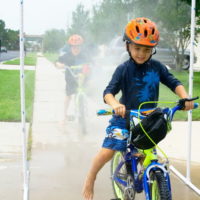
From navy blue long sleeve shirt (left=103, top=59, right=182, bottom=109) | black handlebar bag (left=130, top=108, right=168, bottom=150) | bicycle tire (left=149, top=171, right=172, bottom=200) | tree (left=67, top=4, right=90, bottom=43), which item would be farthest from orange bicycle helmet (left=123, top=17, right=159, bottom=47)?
tree (left=67, top=4, right=90, bottom=43)

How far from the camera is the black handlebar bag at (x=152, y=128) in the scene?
2693 millimetres

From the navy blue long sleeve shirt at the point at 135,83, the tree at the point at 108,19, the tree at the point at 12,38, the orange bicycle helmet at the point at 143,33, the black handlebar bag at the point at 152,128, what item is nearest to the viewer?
the black handlebar bag at the point at 152,128

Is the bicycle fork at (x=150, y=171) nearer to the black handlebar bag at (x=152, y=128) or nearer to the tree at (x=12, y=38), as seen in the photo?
the black handlebar bag at (x=152, y=128)

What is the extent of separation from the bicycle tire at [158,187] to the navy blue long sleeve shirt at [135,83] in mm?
621

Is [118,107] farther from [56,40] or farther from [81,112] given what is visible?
[56,40]

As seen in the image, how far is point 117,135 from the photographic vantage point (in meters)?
3.15

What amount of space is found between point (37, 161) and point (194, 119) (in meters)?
3.80

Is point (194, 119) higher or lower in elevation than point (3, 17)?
lower

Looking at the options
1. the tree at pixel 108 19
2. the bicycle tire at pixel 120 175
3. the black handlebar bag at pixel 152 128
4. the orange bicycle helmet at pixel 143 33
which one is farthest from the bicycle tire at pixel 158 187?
the tree at pixel 108 19

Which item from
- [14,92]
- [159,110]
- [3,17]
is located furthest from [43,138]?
[14,92]

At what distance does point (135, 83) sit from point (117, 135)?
17.0 inches

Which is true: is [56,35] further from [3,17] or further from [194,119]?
[194,119]

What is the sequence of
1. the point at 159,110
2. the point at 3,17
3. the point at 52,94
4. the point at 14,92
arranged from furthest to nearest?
the point at 14,92, the point at 52,94, the point at 3,17, the point at 159,110

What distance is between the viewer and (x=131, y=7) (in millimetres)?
6434
